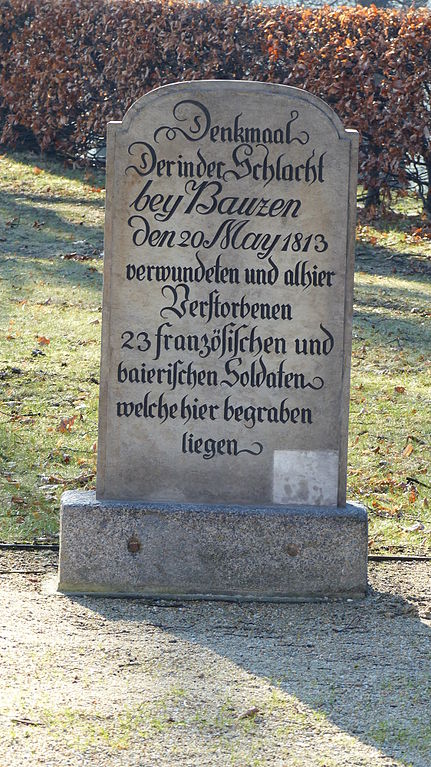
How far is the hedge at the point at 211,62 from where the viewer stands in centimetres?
1094

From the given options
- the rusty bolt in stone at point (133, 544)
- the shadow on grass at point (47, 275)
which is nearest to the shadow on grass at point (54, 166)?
the shadow on grass at point (47, 275)

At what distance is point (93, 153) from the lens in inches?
527

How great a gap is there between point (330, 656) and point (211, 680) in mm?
491

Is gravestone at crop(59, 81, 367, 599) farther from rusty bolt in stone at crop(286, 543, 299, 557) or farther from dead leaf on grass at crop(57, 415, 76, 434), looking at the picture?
dead leaf on grass at crop(57, 415, 76, 434)

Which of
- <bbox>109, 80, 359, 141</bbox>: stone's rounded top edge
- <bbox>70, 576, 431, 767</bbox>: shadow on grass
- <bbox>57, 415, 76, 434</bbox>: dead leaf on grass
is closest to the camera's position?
<bbox>70, 576, 431, 767</bbox>: shadow on grass

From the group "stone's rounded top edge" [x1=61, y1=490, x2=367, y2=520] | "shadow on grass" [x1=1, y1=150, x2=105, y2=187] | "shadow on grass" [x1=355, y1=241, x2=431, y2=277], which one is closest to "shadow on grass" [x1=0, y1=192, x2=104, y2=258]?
"shadow on grass" [x1=1, y1=150, x2=105, y2=187]

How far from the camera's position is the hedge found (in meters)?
10.9

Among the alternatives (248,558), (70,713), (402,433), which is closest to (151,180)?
(248,558)

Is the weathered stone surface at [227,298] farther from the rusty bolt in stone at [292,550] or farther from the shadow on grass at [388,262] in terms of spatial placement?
the shadow on grass at [388,262]

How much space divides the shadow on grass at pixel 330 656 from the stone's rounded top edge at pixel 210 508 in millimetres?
364

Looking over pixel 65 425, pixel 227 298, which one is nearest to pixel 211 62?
pixel 65 425

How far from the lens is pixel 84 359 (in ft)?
25.6

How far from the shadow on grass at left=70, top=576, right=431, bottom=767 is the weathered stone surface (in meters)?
0.48

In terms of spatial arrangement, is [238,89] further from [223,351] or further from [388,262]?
[388,262]
